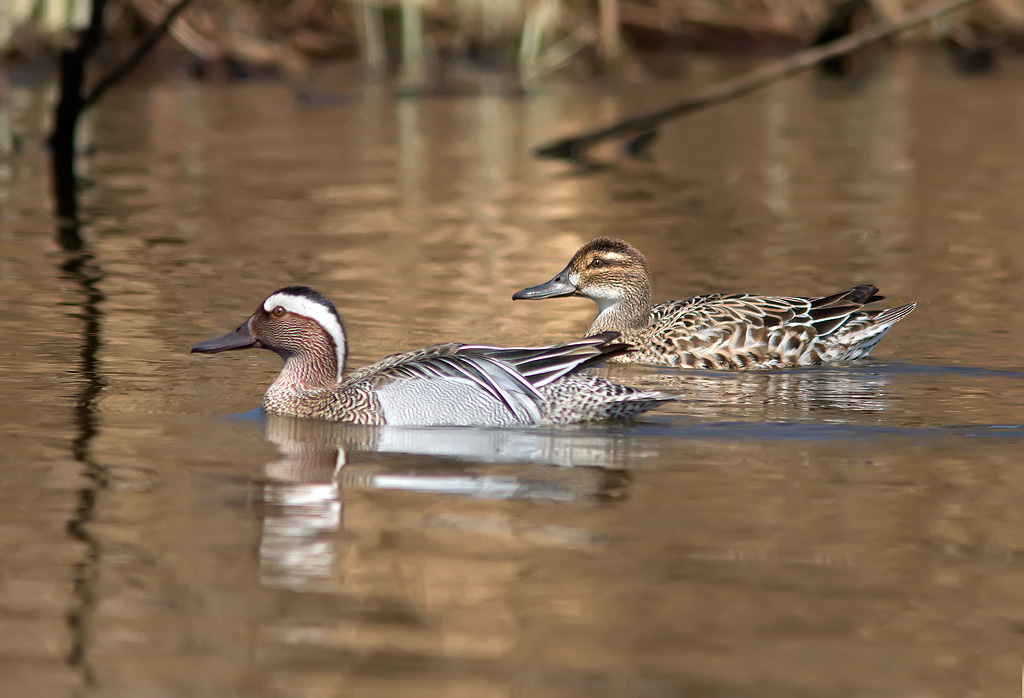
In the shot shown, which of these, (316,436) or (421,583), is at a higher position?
(316,436)

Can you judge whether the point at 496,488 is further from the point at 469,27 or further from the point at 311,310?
the point at 469,27

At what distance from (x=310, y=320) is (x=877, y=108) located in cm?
1721

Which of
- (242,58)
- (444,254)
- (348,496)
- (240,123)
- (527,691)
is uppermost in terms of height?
(242,58)

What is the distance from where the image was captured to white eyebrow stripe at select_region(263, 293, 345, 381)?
7.43 metres

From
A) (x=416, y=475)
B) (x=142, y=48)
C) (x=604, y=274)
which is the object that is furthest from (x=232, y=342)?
(x=142, y=48)

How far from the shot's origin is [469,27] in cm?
2666

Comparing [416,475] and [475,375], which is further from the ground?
[475,375]

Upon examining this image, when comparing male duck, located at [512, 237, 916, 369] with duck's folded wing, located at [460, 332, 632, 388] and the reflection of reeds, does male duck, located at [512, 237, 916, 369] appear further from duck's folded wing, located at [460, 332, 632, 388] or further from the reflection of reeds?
the reflection of reeds

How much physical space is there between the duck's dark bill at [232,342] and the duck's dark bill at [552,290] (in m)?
2.28

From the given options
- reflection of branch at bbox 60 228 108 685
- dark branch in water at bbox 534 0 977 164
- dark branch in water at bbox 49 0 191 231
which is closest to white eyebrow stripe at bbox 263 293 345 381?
reflection of branch at bbox 60 228 108 685

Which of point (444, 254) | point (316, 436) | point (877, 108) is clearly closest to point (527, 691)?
point (316, 436)

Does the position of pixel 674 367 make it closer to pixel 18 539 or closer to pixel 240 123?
pixel 18 539

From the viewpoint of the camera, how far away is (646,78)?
25531 mm

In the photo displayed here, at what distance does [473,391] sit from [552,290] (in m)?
2.79
